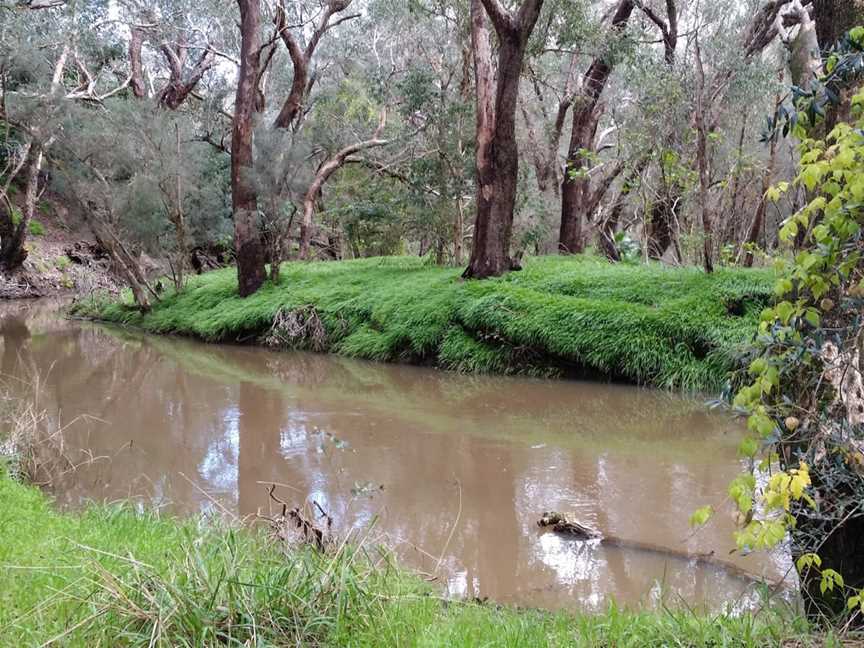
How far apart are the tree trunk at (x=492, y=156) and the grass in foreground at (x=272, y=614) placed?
34.8 ft

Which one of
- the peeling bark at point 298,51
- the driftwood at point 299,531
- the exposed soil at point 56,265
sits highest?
the peeling bark at point 298,51

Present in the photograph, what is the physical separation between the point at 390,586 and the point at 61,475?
13.9ft

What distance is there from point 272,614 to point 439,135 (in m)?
13.7

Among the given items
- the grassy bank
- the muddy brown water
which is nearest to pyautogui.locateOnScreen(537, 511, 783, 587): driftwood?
the muddy brown water

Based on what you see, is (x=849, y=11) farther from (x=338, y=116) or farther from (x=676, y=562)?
(x=338, y=116)

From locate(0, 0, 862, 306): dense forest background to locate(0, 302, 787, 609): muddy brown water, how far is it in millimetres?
3939

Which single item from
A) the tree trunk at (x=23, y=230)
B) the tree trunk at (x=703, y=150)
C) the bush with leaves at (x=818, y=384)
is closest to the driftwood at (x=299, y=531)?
the bush with leaves at (x=818, y=384)

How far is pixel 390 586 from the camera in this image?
335cm

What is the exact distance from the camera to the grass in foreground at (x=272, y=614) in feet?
8.83

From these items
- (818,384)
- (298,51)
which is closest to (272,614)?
(818,384)

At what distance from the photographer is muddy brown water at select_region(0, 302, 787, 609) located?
466 centimetres

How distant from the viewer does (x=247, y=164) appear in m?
17.5

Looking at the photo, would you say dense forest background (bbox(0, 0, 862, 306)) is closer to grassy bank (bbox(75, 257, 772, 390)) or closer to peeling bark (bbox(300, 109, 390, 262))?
peeling bark (bbox(300, 109, 390, 262))

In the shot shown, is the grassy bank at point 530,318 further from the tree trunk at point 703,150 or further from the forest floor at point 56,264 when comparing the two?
the forest floor at point 56,264
